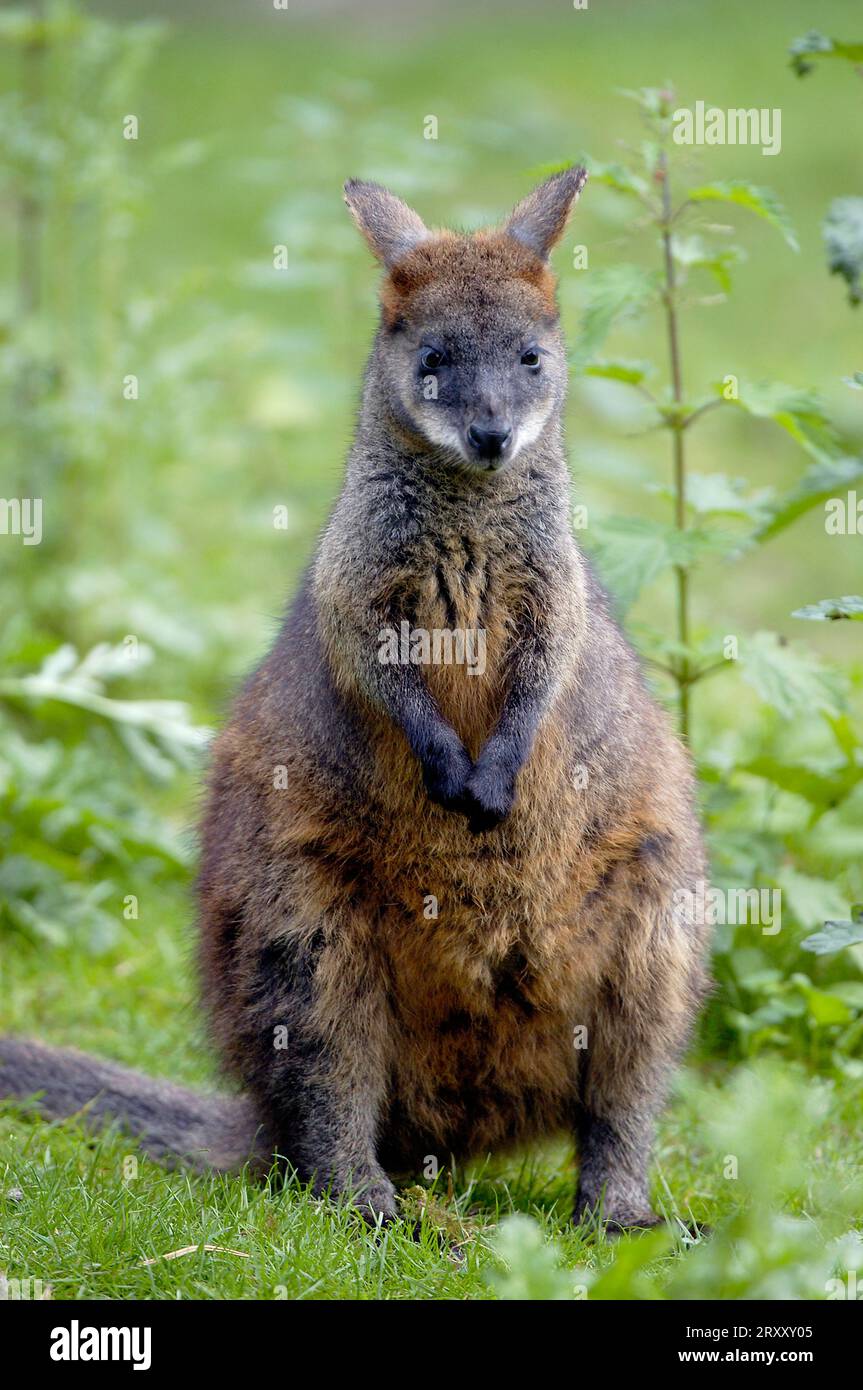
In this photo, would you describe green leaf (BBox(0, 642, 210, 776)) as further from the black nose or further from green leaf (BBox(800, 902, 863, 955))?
green leaf (BBox(800, 902, 863, 955))

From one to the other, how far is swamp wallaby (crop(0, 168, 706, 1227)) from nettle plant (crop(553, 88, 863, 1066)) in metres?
0.65

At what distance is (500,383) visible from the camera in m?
4.33

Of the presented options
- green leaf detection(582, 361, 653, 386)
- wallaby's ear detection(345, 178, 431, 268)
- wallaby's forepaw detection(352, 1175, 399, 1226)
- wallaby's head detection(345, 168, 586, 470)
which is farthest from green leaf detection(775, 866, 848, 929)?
wallaby's ear detection(345, 178, 431, 268)

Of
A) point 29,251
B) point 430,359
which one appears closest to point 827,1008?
point 430,359

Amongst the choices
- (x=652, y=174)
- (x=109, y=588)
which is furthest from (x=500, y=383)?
(x=109, y=588)

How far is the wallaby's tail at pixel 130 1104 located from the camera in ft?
15.9

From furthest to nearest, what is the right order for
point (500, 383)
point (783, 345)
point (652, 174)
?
point (783, 345)
point (652, 174)
point (500, 383)

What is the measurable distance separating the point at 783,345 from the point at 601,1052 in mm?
8474

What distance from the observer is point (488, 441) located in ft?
13.8

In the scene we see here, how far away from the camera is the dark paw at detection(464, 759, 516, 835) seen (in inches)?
167

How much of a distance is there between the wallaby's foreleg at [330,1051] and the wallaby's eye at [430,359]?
1420 millimetres

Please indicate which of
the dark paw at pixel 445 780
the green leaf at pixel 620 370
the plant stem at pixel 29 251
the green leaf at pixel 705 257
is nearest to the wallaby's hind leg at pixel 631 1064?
the dark paw at pixel 445 780

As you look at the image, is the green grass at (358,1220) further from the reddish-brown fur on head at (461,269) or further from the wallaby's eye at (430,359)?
the reddish-brown fur on head at (461,269)
